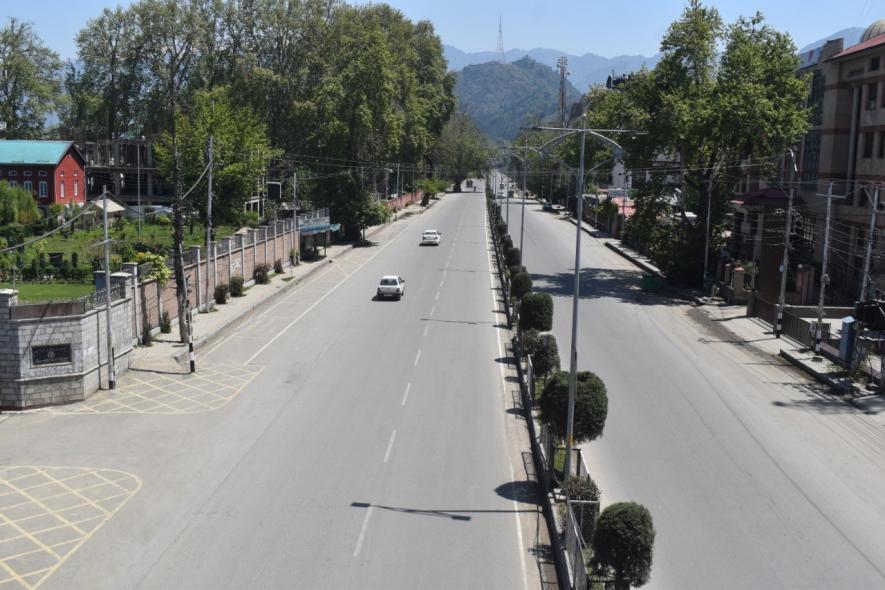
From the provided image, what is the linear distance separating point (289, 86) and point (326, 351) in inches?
2231

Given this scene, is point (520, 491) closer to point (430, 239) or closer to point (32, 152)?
point (430, 239)

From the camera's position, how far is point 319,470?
1984 cm

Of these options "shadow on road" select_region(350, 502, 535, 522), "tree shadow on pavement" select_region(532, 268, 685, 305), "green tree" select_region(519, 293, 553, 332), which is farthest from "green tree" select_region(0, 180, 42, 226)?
"shadow on road" select_region(350, 502, 535, 522)

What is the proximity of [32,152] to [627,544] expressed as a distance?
7934 cm

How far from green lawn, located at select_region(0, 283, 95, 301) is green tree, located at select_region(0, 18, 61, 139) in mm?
57797

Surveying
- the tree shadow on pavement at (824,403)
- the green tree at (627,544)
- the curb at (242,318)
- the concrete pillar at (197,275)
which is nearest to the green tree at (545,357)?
the tree shadow on pavement at (824,403)

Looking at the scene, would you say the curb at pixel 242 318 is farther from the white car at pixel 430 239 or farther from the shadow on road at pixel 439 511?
the shadow on road at pixel 439 511

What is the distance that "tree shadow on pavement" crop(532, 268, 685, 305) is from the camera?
4766 cm

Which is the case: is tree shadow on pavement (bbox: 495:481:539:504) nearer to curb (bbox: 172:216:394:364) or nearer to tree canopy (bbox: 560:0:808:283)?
curb (bbox: 172:216:394:364)

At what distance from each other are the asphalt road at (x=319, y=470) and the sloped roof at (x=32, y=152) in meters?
51.8

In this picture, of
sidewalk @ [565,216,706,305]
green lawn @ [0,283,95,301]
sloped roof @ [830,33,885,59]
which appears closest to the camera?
green lawn @ [0,283,95,301]

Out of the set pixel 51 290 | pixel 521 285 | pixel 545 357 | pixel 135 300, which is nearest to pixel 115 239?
pixel 51 290

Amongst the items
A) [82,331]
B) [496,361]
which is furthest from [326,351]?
[82,331]

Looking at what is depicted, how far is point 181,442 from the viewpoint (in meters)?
22.0
